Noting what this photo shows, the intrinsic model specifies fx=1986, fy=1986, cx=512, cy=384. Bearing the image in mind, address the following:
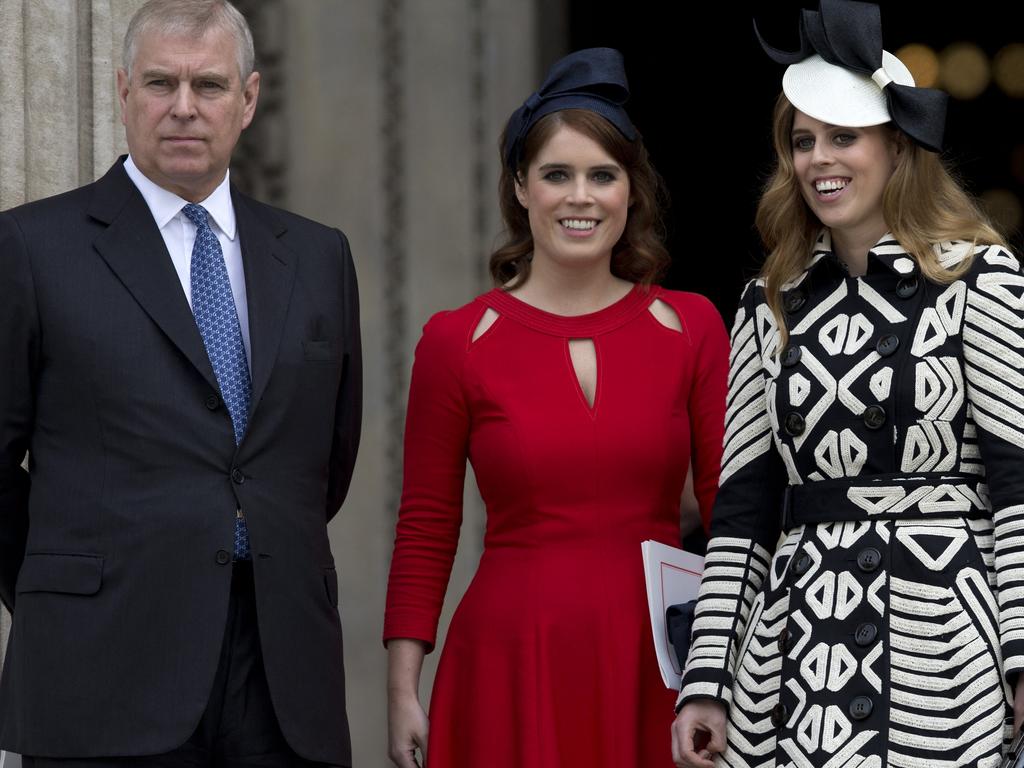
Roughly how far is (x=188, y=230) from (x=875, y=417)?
3.81 ft

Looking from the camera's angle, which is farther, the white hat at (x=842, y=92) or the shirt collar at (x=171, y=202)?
the shirt collar at (x=171, y=202)

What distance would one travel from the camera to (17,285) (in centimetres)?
308

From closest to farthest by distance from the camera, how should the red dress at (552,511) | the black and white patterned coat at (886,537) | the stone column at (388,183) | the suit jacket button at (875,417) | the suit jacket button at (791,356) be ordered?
1. the black and white patterned coat at (886,537)
2. the suit jacket button at (875,417)
3. the suit jacket button at (791,356)
4. the red dress at (552,511)
5. the stone column at (388,183)

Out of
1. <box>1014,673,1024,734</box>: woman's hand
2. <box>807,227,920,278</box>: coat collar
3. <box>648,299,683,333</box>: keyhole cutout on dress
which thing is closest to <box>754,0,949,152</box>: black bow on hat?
<box>807,227,920,278</box>: coat collar

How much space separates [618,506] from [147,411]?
0.88 metres

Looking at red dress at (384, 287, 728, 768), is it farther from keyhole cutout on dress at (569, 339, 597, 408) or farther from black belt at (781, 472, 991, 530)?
black belt at (781, 472, 991, 530)

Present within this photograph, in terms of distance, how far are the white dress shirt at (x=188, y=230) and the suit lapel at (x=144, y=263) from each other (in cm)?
2

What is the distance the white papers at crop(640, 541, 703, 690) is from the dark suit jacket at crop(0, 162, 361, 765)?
0.56 metres

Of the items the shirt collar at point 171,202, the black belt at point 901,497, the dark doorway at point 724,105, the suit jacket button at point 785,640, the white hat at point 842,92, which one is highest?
the dark doorway at point 724,105

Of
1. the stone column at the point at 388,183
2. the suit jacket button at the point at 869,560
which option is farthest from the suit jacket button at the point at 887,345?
the stone column at the point at 388,183

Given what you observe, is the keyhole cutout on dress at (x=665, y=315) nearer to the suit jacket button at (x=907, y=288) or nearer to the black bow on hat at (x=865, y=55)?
the black bow on hat at (x=865, y=55)

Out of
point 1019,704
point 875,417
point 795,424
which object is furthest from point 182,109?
point 1019,704

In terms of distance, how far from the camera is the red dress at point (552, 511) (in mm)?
3439

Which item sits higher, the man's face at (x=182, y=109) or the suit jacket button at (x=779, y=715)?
the man's face at (x=182, y=109)
